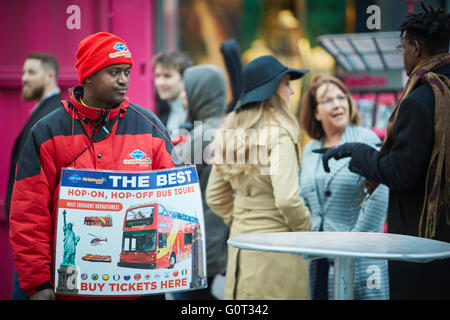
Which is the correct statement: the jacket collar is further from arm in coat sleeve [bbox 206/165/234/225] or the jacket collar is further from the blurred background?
arm in coat sleeve [bbox 206/165/234/225]

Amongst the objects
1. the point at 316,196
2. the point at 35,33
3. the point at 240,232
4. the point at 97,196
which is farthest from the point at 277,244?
the point at 35,33

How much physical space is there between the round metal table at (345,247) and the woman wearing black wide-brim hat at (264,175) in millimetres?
694

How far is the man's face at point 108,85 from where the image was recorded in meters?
2.58

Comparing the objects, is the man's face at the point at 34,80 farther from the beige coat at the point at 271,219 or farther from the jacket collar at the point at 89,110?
the jacket collar at the point at 89,110

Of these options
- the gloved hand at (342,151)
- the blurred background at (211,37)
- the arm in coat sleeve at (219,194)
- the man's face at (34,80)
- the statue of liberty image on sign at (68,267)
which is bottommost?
the statue of liberty image on sign at (68,267)

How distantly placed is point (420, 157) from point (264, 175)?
87cm

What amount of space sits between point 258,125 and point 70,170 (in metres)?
1.42

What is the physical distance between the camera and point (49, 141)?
250 centimetres

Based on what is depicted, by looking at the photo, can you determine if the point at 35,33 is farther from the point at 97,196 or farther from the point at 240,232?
the point at 97,196

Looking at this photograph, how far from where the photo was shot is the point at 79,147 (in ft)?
8.32

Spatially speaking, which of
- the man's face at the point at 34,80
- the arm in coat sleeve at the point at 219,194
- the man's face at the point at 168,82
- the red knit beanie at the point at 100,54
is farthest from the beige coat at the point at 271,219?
the man's face at the point at 168,82

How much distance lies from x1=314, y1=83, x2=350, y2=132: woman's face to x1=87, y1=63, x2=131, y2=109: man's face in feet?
6.22

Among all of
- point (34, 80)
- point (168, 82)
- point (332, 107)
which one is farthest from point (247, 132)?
point (168, 82)

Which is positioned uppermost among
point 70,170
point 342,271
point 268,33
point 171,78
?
point 268,33
